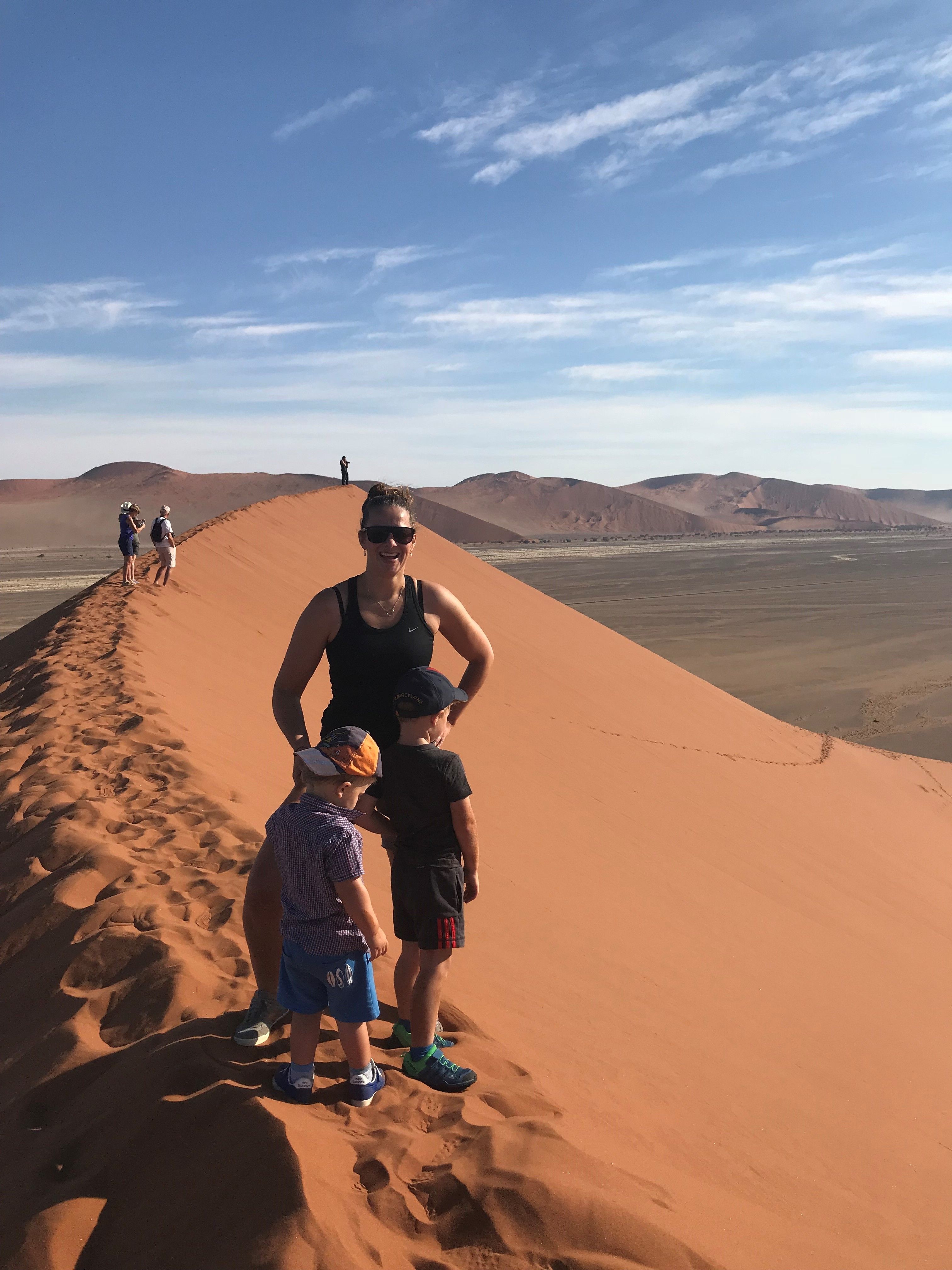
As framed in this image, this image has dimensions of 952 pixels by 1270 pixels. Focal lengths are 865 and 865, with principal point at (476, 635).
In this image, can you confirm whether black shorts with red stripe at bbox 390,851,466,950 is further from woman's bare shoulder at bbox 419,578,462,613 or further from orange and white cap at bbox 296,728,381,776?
woman's bare shoulder at bbox 419,578,462,613

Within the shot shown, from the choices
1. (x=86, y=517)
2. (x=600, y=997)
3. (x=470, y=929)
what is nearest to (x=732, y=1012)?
(x=600, y=997)

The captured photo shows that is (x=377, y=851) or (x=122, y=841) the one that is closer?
(x=122, y=841)

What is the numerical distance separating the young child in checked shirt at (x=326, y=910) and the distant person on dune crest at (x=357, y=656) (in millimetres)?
262

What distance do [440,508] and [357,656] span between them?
108 m

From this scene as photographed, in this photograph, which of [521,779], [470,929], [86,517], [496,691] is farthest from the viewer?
[86,517]

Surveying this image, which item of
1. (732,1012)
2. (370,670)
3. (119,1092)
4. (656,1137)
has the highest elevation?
(370,670)

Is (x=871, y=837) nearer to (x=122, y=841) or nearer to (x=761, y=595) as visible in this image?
(x=122, y=841)

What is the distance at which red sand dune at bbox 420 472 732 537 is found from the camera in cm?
13875

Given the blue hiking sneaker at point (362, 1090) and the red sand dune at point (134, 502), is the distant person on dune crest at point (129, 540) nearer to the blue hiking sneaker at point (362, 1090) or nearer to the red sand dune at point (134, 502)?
the blue hiking sneaker at point (362, 1090)

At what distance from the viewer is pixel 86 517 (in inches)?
4190

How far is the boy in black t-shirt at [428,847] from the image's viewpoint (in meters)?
2.33

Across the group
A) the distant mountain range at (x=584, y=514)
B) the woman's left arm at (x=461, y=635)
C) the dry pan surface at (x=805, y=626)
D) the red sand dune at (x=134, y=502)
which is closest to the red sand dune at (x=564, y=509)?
the distant mountain range at (x=584, y=514)

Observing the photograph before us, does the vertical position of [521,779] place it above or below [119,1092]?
below

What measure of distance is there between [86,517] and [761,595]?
309 ft
